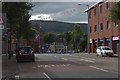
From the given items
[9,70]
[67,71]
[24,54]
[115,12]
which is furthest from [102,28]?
[9,70]

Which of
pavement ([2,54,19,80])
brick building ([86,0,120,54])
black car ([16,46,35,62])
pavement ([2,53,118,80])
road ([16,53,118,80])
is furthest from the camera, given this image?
brick building ([86,0,120,54])

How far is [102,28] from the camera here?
47031 millimetres

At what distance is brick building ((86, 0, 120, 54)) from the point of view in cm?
4075

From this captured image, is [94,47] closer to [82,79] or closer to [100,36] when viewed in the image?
[100,36]

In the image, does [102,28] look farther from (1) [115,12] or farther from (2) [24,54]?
(2) [24,54]

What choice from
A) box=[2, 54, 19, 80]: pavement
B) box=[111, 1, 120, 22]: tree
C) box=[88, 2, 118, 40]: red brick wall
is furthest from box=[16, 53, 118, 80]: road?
box=[88, 2, 118, 40]: red brick wall

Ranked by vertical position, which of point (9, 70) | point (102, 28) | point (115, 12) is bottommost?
point (9, 70)

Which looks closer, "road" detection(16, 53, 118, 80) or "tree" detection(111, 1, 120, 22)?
"road" detection(16, 53, 118, 80)

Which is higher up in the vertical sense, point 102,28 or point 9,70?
point 102,28

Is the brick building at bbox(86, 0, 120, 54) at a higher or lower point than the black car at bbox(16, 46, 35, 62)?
higher

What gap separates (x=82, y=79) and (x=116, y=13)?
14713 mm

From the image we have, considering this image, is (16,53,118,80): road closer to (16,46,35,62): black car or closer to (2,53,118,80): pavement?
(2,53,118,80): pavement

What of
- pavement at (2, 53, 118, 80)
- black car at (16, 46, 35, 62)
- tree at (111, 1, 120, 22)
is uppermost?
tree at (111, 1, 120, 22)

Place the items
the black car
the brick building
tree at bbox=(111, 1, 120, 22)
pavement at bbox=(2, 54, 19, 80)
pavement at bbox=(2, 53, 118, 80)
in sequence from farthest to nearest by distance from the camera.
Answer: the brick building → tree at bbox=(111, 1, 120, 22) → the black car → pavement at bbox=(2, 54, 19, 80) → pavement at bbox=(2, 53, 118, 80)
